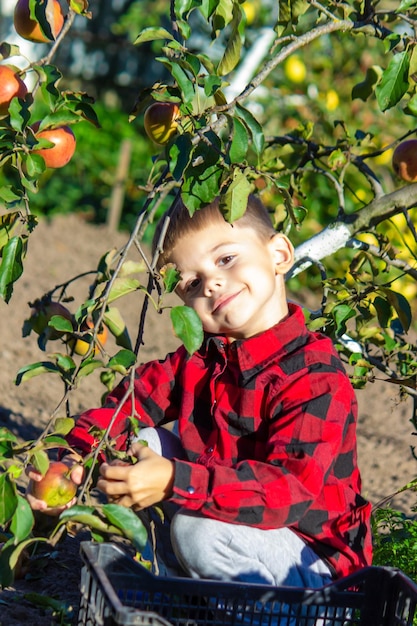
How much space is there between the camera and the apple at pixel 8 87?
1.63 metres

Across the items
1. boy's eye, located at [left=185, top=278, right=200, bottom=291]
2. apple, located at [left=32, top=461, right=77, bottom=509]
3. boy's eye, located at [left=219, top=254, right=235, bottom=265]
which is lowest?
apple, located at [left=32, top=461, right=77, bottom=509]

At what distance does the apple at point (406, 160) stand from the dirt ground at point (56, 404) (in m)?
0.60

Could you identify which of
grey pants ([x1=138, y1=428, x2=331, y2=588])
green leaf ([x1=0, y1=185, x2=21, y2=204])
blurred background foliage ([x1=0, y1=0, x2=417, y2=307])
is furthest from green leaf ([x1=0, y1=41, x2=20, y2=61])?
blurred background foliage ([x1=0, y1=0, x2=417, y2=307])

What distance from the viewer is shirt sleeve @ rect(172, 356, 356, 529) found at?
4.89 feet

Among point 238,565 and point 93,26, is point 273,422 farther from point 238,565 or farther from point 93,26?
point 93,26

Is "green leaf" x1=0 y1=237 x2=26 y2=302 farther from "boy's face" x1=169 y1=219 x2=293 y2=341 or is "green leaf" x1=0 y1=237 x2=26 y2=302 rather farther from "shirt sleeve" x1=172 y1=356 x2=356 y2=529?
"shirt sleeve" x1=172 y1=356 x2=356 y2=529

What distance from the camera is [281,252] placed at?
6.13 ft

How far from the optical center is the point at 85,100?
5.55 ft

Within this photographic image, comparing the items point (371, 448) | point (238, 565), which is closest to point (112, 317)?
point (238, 565)

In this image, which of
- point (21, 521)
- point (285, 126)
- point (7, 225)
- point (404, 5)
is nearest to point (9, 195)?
point (7, 225)

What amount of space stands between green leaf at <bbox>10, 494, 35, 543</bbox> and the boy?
13 cm

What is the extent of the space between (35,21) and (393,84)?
730 mm

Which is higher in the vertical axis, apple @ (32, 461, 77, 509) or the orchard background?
the orchard background

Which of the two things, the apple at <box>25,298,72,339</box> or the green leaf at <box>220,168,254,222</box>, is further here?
the apple at <box>25,298,72,339</box>
